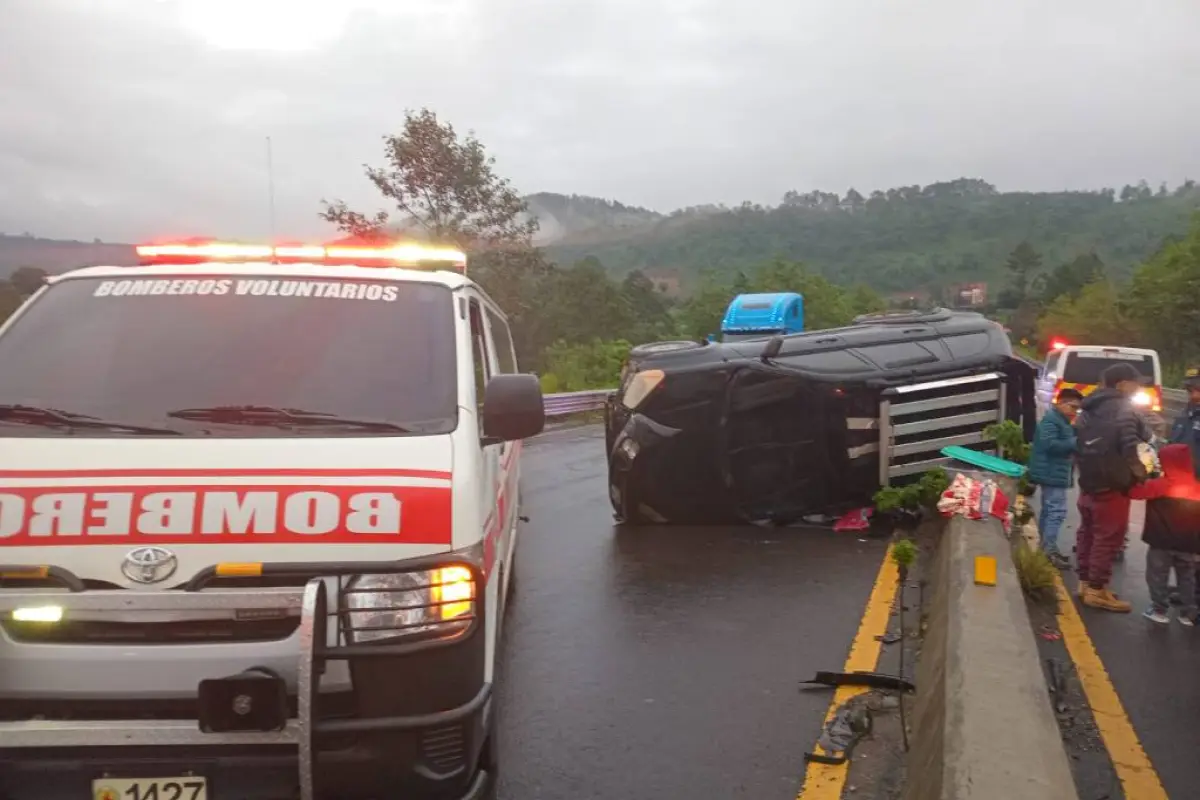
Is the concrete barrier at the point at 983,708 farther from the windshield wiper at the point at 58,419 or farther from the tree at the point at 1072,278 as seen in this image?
the tree at the point at 1072,278

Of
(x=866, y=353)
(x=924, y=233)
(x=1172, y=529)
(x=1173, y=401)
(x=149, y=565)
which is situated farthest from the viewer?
(x=924, y=233)

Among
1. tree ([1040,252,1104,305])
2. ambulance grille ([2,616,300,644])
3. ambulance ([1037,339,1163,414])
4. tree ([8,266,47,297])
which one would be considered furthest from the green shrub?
tree ([1040,252,1104,305])

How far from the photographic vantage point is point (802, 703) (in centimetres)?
475

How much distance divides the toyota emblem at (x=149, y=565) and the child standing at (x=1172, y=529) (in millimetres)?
5678

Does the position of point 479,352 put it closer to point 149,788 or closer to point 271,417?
point 271,417

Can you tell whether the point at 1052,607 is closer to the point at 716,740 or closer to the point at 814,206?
the point at 716,740

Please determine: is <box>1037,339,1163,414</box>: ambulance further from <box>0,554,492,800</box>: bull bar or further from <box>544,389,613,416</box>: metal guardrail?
<box>0,554,492,800</box>: bull bar

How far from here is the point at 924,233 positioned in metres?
137

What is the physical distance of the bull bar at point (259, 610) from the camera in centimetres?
261

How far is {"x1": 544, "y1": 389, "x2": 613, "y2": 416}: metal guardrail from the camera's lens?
69.2 feet

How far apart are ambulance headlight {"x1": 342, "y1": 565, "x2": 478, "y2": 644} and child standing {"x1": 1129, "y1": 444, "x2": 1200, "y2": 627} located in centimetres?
494

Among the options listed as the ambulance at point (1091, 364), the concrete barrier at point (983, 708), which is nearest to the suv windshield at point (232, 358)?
the concrete barrier at point (983, 708)

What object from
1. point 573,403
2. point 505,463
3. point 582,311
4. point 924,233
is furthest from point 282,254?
point 924,233

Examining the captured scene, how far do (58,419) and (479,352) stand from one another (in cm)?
178
